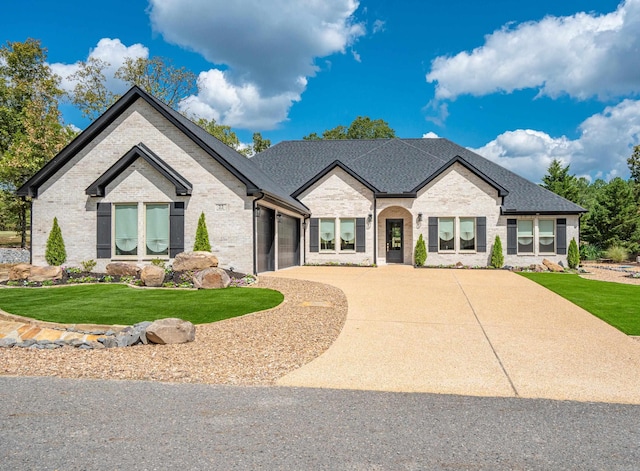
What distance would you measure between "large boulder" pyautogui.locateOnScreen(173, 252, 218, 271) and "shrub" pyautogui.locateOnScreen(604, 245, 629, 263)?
25727mm

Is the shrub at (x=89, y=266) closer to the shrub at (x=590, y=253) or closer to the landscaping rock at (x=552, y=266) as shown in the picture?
the landscaping rock at (x=552, y=266)

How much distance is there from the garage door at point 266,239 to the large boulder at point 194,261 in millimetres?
2751

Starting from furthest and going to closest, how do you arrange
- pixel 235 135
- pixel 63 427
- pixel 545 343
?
1. pixel 235 135
2. pixel 545 343
3. pixel 63 427

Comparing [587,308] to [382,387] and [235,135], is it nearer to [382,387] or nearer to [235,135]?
[382,387]

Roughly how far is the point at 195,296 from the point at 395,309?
16.5 feet

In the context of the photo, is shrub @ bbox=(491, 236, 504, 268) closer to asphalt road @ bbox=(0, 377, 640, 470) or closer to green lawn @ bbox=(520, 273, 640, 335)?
green lawn @ bbox=(520, 273, 640, 335)

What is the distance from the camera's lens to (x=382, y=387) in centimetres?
493

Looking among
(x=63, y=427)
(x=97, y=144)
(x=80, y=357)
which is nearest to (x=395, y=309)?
(x=80, y=357)

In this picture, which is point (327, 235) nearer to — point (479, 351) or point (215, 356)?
point (479, 351)

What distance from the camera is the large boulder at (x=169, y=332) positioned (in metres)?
6.76

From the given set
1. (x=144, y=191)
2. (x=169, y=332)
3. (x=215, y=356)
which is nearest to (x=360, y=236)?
(x=144, y=191)

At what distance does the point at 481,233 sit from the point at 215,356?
17859mm

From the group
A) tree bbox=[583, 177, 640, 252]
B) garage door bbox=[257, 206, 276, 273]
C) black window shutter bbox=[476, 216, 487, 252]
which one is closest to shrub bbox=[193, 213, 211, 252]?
garage door bbox=[257, 206, 276, 273]

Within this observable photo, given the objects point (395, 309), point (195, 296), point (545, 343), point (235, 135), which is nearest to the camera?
point (545, 343)
